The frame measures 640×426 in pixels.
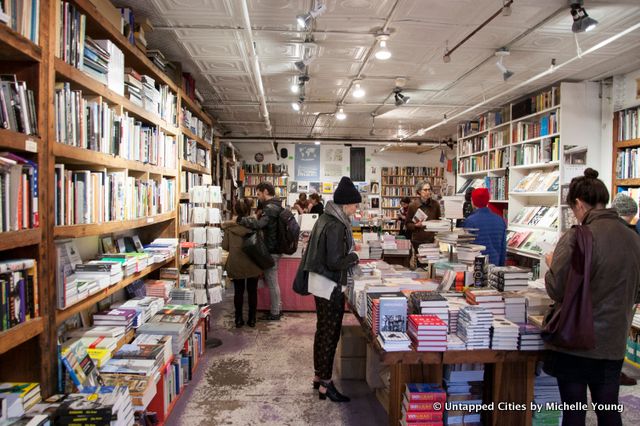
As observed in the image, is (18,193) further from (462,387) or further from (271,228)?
(271,228)

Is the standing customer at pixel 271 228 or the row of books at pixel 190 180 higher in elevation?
the row of books at pixel 190 180

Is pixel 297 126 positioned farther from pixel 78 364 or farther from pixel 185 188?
pixel 78 364

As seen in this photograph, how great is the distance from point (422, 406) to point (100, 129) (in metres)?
2.76

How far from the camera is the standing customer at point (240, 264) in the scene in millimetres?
5219

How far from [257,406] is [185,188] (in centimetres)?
317

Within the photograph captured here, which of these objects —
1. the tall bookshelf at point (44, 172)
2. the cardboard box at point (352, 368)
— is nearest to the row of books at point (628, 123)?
the cardboard box at point (352, 368)

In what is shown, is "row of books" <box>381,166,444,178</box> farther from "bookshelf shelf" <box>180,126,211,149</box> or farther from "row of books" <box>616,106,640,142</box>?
"row of books" <box>616,106,640,142</box>

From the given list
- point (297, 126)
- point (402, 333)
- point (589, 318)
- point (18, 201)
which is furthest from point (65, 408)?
point (297, 126)

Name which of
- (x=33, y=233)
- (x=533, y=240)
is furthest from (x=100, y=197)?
(x=533, y=240)

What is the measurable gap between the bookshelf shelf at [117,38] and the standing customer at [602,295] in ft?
10.4

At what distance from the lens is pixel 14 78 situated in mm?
2004

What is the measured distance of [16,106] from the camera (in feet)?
6.41

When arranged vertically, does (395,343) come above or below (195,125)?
below

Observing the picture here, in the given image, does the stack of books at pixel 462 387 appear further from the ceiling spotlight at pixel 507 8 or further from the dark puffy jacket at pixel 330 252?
the ceiling spotlight at pixel 507 8
